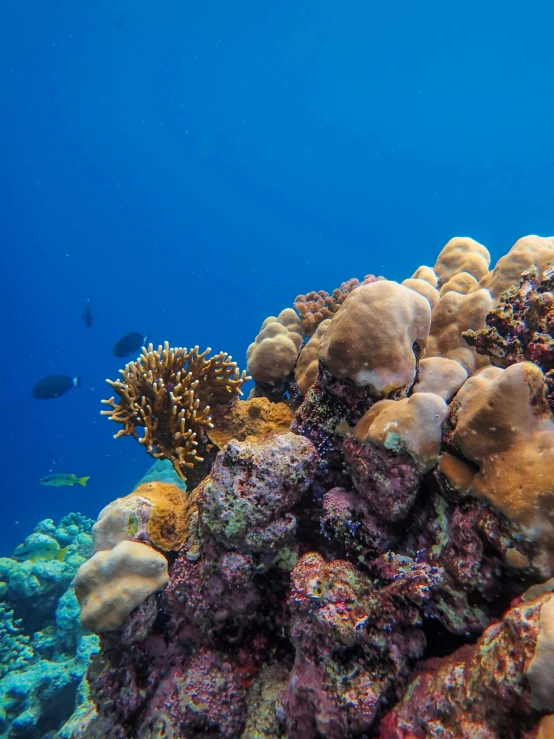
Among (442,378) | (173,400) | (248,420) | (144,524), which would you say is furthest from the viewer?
(248,420)

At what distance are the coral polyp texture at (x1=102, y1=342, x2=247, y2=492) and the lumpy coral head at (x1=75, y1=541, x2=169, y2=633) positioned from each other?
2.98 ft

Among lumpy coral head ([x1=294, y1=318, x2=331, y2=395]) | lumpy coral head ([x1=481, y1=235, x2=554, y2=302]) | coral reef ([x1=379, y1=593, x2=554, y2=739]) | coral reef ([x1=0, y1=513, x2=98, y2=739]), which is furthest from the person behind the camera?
coral reef ([x1=0, y1=513, x2=98, y2=739])

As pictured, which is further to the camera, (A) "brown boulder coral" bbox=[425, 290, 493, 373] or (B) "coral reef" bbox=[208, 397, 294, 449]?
(B) "coral reef" bbox=[208, 397, 294, 449]

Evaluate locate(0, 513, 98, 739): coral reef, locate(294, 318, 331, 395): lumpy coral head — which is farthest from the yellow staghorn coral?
locate(0, 513, 98, 739): coral reef

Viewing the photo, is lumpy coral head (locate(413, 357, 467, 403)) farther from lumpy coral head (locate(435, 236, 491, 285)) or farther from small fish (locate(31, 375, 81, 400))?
small fish (locate(31, 375, 81, 400))

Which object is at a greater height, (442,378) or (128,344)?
(128,344)

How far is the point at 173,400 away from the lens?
13.1 ft

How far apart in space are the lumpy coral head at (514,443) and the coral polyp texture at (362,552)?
11 millimetres

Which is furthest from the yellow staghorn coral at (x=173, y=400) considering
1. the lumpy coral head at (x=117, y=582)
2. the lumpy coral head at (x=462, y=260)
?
the lumpy coral head at (x=462, y=260)

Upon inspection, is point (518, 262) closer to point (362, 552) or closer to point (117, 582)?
point (362, 552)

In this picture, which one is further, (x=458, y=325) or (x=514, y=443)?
(x=458, y=325)

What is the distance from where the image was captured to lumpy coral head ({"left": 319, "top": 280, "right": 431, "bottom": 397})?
2.96 m

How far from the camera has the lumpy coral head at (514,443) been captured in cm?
211

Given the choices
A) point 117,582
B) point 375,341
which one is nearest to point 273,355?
point 375,341
